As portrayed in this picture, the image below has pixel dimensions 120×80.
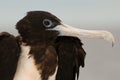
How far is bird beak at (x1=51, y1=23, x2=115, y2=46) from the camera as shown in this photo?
79.4 inches

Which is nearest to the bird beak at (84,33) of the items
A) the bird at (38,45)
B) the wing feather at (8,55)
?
the bird at (38,45)

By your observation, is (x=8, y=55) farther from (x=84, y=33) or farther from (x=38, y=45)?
(x=84, y=33)

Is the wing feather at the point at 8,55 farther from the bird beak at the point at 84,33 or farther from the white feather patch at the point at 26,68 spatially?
the bird beak at the point at 84,33

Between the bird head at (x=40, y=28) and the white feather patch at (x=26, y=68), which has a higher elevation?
the bird head at (x=40, y=28)

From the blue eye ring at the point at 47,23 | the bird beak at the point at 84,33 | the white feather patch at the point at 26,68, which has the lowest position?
the white feather patch at the point at 26,68

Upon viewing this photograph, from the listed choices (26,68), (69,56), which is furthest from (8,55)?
(69,56)

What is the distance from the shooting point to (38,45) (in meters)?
2.05

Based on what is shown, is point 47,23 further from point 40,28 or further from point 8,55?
point 8,55

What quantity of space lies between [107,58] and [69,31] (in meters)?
1.28

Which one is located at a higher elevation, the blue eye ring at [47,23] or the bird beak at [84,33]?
the blue eye ring at [47,23]

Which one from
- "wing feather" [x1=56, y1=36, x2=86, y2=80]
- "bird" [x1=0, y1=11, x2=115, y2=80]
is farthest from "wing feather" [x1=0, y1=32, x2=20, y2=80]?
"wing feather" [x1=56, y1=36, x2=86, y2=80]

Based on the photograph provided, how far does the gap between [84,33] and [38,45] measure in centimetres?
12

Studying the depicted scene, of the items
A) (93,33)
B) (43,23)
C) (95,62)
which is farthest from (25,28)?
(95,62)

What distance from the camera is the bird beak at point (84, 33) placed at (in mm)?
2018
